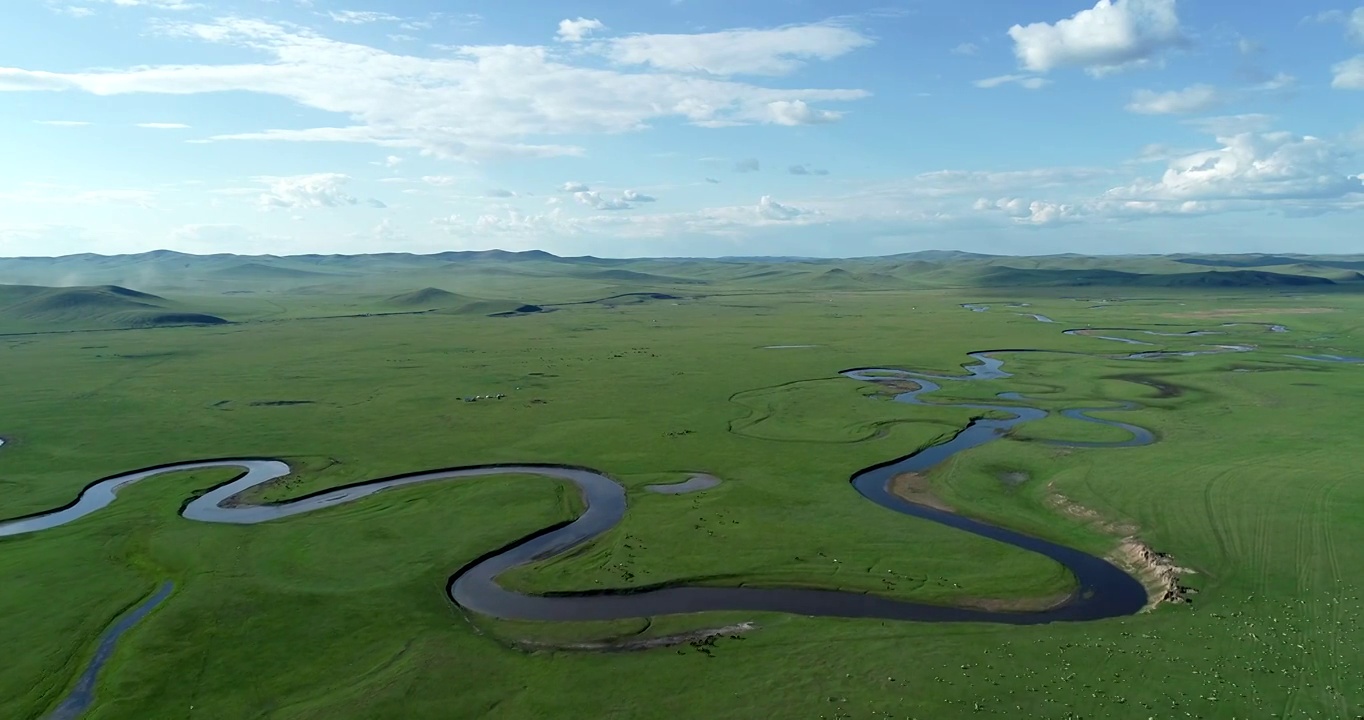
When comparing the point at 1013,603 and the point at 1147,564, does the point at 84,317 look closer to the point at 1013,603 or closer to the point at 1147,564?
the point at 1013,603

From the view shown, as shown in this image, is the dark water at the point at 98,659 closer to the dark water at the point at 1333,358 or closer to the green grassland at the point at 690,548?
the green grassland at the point at 690,548

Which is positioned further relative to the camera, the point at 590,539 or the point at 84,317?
the point at 84,317

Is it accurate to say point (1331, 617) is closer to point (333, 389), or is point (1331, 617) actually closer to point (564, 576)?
point (564, 576)

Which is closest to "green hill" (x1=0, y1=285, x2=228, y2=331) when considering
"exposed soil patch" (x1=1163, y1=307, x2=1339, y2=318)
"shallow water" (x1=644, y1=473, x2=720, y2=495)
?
"shallow water" (x1=644, y1=473, x2=720, y2=495)

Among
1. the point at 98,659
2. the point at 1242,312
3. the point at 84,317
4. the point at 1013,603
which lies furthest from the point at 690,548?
the point at 84,317

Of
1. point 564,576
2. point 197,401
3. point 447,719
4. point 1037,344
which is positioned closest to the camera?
point 447,719

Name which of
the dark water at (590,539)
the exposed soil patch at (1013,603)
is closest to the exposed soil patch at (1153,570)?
the dark water at (590,539)

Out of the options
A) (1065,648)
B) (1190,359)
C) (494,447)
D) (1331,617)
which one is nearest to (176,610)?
(494,447)

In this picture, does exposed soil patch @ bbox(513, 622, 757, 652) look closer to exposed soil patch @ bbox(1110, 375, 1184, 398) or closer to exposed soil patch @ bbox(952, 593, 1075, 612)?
exposed soil patch @ bbox(952, 593, 1075, 612)
